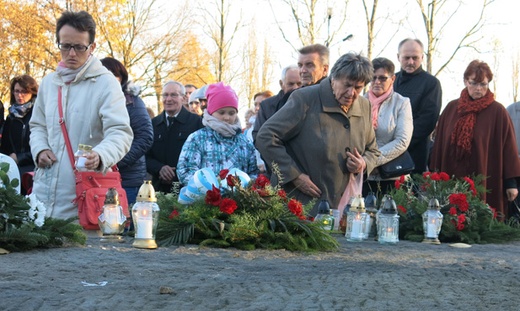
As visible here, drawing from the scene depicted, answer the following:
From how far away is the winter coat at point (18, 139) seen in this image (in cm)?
920

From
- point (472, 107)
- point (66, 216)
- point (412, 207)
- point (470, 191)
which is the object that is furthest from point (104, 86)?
point (472, 107)

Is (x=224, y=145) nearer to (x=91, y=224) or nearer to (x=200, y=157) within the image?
(x=200, y=157)

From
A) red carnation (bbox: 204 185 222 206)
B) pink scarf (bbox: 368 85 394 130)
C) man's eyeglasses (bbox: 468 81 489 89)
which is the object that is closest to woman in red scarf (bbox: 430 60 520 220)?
man's eyeglasses (bbox: 468 81 489 89)

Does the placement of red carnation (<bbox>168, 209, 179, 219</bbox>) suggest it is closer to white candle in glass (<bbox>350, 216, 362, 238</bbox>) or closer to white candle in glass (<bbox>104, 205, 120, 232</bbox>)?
white candle in glass (<bbox>104, 205, 120, 232</bbox>)

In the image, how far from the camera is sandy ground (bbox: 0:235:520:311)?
3781mm

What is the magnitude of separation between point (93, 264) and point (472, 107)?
6.06m

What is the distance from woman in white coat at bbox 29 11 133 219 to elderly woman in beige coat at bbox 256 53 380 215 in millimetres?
1579

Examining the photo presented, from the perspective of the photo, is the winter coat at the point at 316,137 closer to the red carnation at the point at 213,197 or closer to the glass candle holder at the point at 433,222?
the glass candle holder at the point at 433,222

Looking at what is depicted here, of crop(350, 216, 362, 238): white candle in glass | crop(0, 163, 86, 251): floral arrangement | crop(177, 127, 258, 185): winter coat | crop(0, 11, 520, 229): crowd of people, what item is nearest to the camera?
crop(0, 163, 86, 251): floral arrangement

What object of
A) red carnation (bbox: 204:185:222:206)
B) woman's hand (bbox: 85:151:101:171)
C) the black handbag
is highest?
the black handbag

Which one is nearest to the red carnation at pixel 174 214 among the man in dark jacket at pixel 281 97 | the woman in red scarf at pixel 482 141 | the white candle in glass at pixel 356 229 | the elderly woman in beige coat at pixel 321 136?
the elderly woman in beige coat at pixel 321 136

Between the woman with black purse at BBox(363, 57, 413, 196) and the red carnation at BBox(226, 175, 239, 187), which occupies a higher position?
the woman with black purse at BBox(363, 57, 413, 196)

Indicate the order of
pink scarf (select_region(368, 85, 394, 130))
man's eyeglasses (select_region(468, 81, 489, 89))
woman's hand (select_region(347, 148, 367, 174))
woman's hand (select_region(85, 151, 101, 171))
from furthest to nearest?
man's eyeglasses (select_region(468, 81, 489, 89)) < pink scarf (select_region(368, 85, 394, 130)) < woman's hand (select_region(347, 148, 367, 174)) < woman's hand (select_region(85, 151, 101, 171))

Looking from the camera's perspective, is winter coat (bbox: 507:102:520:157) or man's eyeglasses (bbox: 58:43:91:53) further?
winter coat (bbox: 507:102:520:157)
